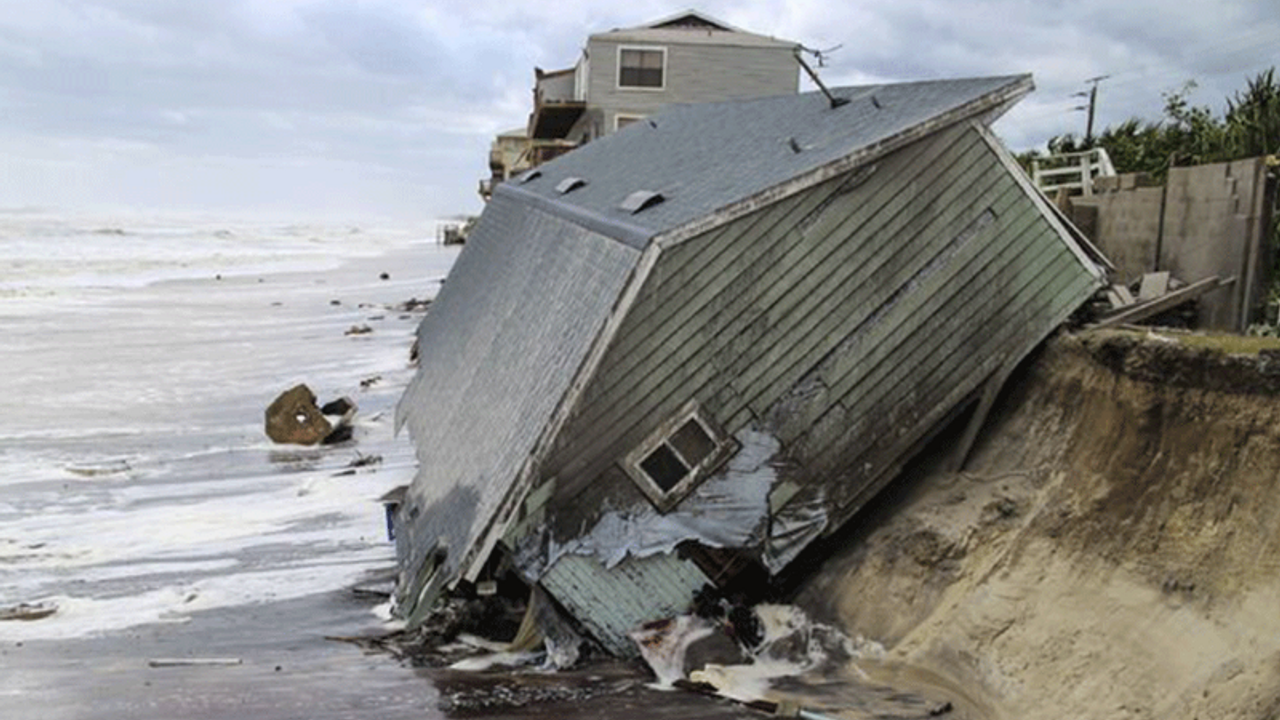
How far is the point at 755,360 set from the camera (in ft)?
32.1

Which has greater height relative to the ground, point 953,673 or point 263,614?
point 953,673

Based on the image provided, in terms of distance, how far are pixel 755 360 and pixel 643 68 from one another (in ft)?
109

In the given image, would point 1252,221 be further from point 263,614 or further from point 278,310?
point 278,310

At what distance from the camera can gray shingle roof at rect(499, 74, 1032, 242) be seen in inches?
395

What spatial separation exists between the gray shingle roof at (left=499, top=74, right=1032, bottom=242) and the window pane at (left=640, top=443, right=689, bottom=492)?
5.95 feet

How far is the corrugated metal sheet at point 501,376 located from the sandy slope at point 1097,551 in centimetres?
291

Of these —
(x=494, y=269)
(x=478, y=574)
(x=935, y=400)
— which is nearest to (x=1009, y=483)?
(x=935, y=400)

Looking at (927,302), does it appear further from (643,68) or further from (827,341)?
(643,68)

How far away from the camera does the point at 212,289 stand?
170ft

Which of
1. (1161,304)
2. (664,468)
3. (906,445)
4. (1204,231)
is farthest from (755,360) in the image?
(1204,231)

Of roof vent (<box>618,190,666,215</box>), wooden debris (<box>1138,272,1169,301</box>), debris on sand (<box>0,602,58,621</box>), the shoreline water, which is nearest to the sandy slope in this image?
wooden debris (<box>1138,272,1169,301</box>)

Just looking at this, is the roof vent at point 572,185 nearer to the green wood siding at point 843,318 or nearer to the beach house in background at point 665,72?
the green wood siding at point 843,318

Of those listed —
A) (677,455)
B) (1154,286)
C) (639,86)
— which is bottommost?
(677,455)

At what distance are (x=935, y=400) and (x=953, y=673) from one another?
2724 mm
